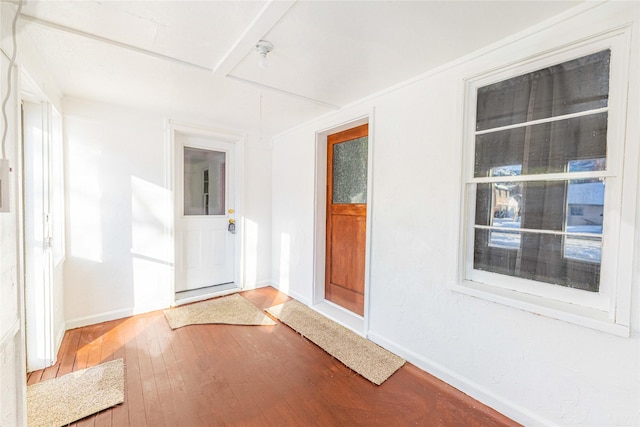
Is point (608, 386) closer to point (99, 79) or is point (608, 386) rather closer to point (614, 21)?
point (614, 21)

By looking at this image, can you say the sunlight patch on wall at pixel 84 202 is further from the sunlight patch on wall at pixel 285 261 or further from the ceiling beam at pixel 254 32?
the sunlight patch on wall at pixel 285 261

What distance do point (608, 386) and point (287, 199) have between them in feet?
10.7

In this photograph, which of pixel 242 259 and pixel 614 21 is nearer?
pixel 614 21

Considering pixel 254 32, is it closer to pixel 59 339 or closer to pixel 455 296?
pixel 455 296

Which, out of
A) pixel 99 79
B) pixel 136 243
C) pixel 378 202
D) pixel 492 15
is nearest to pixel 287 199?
pixel 378 202

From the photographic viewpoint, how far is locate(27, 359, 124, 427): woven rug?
64.4 inches

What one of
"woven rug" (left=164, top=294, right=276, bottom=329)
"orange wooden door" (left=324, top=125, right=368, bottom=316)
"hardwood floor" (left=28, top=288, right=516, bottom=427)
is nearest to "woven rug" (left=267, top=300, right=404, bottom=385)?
"hardwood floor" (left=28, top=288, right=516, bottom=427)

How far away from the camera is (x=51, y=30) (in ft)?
5.25

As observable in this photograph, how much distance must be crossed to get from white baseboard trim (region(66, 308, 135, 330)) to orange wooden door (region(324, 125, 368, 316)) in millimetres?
2263

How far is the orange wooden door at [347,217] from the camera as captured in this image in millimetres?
2992

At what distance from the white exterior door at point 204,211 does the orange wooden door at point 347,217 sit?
1.44m

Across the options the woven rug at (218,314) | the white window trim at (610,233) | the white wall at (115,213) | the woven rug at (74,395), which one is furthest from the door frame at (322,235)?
the woven rug at (74,395)

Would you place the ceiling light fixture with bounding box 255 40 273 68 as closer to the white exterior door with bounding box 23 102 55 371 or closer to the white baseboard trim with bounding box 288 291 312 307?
the white exterior door with bounding box 23 102 55 371

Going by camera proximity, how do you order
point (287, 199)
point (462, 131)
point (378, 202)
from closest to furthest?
point (462, 131), point (378, 202), point (287, 199)
